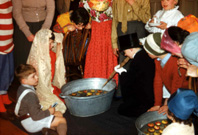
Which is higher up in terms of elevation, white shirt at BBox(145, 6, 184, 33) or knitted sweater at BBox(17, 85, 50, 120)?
white shirt at BBox(145, 6, 184, 33)

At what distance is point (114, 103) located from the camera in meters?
2.79

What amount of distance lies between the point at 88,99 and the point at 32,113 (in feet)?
1.74

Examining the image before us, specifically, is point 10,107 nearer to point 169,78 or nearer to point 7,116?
point 7,116

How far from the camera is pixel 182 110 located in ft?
4.90

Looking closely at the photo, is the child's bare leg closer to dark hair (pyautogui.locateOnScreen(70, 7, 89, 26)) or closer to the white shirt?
dark hair (pyautogui.locateOnScreen(70, 7, 89, 26))

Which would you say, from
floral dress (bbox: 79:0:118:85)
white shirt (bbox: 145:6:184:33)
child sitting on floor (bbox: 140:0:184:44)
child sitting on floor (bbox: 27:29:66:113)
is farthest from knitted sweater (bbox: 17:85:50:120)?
white shirt (bbox: 145:6:184:33)

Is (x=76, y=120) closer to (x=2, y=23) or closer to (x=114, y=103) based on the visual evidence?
(x=114, y=103)

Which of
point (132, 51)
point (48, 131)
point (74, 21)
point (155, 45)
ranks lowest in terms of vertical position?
point (48, 131)

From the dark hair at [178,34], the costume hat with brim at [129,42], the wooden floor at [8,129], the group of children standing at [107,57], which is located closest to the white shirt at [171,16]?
the group of children standing at [107,57]

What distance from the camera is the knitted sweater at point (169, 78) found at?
2.06 metres

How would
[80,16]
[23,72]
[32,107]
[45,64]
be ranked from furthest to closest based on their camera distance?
[80,16]
[45,64]
[23,72]
[32,107]

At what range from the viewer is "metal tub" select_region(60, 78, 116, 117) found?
7.60 feet

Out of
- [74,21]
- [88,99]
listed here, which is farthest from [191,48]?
[74,21]

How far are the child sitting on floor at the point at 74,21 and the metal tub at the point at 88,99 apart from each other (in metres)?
0.65
